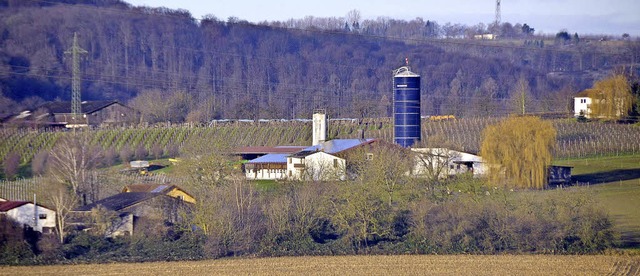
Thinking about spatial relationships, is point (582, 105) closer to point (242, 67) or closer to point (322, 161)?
point (322, 161)

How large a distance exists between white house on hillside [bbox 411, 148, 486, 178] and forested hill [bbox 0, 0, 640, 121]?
35.0 feet

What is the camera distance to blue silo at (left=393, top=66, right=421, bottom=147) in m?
25.7

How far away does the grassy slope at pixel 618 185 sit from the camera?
1648cm

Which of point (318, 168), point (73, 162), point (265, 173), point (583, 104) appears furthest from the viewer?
point (583, 104)

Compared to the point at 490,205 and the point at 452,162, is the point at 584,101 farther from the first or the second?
the point at 490,205

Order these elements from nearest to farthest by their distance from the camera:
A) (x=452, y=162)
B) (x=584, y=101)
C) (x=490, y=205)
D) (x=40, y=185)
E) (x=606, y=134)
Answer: (x=490, y=205)
(x=40, y=185)
(x=452, y=162)
(x=606, y=134)
(x=584, y=101)

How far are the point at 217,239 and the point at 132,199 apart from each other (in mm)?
2610

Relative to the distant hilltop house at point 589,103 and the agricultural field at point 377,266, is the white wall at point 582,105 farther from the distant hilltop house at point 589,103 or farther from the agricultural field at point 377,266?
the agricultural field at point 377,266

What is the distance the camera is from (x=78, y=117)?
27.8 meters

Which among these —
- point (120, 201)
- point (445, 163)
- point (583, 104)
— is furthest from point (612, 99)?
point (120, 201)

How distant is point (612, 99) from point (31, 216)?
21.3 meters

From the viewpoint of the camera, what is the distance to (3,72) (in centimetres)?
3666

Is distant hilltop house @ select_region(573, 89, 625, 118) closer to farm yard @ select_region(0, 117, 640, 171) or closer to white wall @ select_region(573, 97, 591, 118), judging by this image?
white wall @ select_region(573, 97, 591, 118)

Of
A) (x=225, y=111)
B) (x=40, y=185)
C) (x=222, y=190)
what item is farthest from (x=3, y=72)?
(x=222, y=190)
